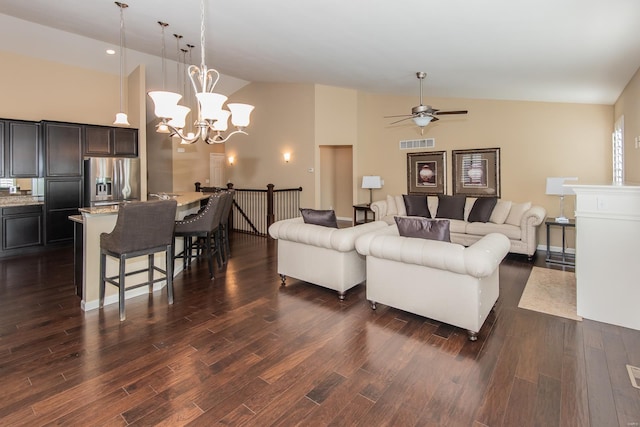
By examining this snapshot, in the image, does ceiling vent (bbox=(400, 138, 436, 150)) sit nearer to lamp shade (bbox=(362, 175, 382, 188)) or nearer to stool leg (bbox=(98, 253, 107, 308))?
lamp shade (bbox=(362, 175, 382, 188))

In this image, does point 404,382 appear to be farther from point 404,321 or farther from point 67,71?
point 67,71

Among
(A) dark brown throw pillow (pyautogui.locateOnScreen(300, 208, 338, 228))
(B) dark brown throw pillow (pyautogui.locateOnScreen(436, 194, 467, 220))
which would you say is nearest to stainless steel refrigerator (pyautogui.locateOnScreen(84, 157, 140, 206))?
(A) dark brown throw pillow (pyautogui.locateOnScreen(300, 208, 338, 228))

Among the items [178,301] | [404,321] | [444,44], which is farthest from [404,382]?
[444,44]

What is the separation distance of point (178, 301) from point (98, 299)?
0.77m

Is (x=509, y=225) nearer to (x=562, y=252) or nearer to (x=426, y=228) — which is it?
(x=562, y=252)

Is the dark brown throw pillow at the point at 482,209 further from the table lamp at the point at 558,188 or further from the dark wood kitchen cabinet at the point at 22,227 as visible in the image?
the dark wood kitchen cabinet at the point at 22,227

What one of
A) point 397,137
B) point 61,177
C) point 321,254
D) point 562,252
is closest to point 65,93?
point 61,177

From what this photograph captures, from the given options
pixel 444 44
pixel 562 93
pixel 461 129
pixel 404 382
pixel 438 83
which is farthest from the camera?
pixel 461 129

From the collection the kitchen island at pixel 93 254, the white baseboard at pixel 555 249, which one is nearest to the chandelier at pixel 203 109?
the kitchen island at pixel 93 254

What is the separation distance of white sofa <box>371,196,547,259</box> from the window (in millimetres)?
1100

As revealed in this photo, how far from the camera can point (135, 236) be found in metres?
3.24

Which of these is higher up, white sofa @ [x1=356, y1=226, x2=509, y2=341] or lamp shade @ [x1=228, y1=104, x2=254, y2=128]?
lamp shade @ [x1=228, y1=104, x2=254, y2=128]

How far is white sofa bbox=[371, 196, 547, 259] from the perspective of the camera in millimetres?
5469

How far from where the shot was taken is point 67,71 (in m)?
6.52
